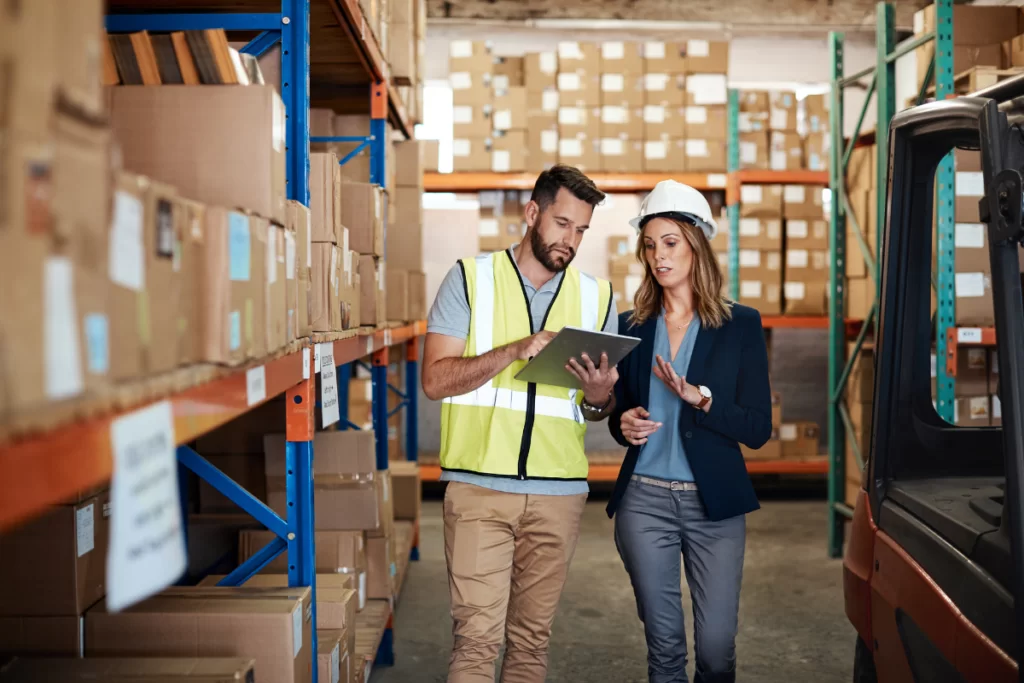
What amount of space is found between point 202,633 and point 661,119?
19.5 feet

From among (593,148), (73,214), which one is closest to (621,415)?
(73,214)

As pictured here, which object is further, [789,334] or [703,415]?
[789,334]

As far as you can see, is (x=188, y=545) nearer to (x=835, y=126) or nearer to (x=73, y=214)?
(x=73, y=214)

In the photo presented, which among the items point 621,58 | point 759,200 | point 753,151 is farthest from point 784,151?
point 621,58

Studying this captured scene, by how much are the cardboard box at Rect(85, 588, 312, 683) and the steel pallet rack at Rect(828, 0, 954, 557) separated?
345cm

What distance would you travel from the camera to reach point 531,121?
7090mm

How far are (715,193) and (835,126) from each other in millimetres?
1662

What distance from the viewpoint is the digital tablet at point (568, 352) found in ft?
7.69

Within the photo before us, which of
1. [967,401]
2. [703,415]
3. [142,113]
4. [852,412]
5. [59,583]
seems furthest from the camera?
[852,412]

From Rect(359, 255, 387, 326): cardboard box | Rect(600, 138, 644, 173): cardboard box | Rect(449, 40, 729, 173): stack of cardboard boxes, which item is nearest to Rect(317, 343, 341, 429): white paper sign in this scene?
Rect(359, 255, 387, 326): cardboard box

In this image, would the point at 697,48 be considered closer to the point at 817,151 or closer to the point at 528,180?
the point at 817,151

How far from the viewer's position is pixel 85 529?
2.05 m

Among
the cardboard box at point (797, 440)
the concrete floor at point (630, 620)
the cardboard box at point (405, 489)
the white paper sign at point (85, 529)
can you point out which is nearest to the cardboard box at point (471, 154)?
the cardboard box at point (405, 489)

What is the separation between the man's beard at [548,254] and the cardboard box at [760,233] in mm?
4659
